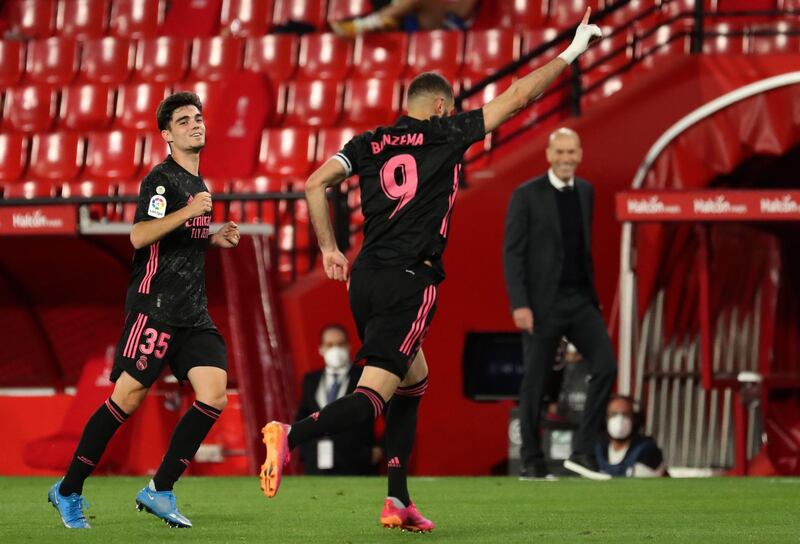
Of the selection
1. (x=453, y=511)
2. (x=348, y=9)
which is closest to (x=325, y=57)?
(x=348, y=9)

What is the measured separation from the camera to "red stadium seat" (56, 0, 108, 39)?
17.7 metres

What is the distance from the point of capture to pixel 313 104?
15.2 m

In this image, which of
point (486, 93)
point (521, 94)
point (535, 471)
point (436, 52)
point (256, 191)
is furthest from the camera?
point (436, 52)

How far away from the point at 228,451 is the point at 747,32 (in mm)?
4758

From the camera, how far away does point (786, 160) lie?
41.7ft

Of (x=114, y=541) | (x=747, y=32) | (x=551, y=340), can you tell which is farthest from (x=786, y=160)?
(x=114, y=541)

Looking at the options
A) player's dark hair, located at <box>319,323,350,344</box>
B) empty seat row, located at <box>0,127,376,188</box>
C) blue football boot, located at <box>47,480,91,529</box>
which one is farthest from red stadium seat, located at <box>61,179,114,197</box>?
blue football boot, located at <box>47,480,91,529</box>

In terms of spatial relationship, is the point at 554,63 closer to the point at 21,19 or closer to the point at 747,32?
the point at 747,32

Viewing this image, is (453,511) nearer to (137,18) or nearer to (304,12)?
(304,12)


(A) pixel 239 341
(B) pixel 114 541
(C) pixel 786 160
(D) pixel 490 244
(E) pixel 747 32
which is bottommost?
→ (B) pixel 114 541

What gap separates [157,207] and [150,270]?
0.28 meters

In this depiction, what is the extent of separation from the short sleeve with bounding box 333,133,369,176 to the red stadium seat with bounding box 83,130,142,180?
9.43 metres

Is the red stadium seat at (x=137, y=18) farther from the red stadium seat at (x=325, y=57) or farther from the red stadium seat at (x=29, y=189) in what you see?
the red stadium seat at (x=29, y=189)

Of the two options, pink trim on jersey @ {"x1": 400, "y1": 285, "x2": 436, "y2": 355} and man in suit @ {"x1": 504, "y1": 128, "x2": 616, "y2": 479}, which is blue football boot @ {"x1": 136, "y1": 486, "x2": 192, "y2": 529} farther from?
man in suit @ {"x1": 504, "y1": 128, "x2": 616, "y2": 479}
